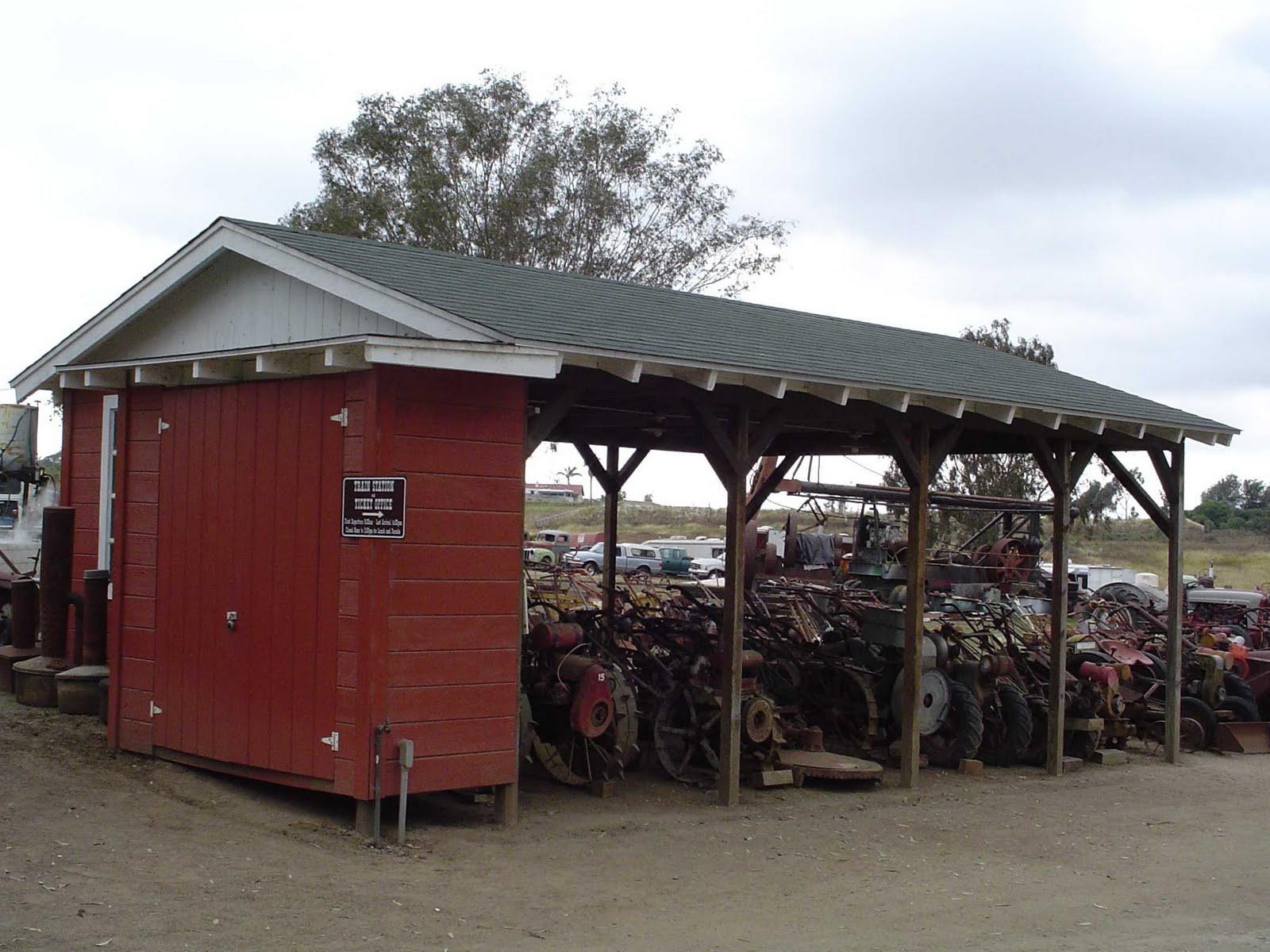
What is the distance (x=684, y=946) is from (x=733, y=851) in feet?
7.08

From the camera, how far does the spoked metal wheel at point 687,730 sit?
1038 cm

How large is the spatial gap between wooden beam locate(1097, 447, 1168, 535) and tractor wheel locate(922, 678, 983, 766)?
2577 millimetres

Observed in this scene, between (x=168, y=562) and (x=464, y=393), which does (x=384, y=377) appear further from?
(x=168, y=562)

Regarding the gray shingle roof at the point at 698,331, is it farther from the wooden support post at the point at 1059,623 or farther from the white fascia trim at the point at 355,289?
the wooden support post at the point at 1059,623

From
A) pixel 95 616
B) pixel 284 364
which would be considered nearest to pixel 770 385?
pixel 284 364

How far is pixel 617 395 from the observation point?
9938mm

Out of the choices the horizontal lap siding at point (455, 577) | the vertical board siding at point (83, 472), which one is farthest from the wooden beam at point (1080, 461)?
the vertical board siding at point (83, 472)

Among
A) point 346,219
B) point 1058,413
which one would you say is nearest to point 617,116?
point 346,219

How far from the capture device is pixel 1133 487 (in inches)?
495

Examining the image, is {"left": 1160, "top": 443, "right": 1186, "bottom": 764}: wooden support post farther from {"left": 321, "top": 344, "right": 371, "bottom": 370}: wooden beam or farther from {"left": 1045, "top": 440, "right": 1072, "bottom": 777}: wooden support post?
{"left": 321, "top": 344, "right": 371, "bottom": 370}: wooden beam

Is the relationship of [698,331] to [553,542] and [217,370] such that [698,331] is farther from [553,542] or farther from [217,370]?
[553,542]

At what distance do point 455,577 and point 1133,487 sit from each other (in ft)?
25.1

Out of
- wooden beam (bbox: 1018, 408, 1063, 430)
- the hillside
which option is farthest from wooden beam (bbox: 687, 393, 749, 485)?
the hillside

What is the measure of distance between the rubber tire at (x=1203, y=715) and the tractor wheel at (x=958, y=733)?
358 centimetres
